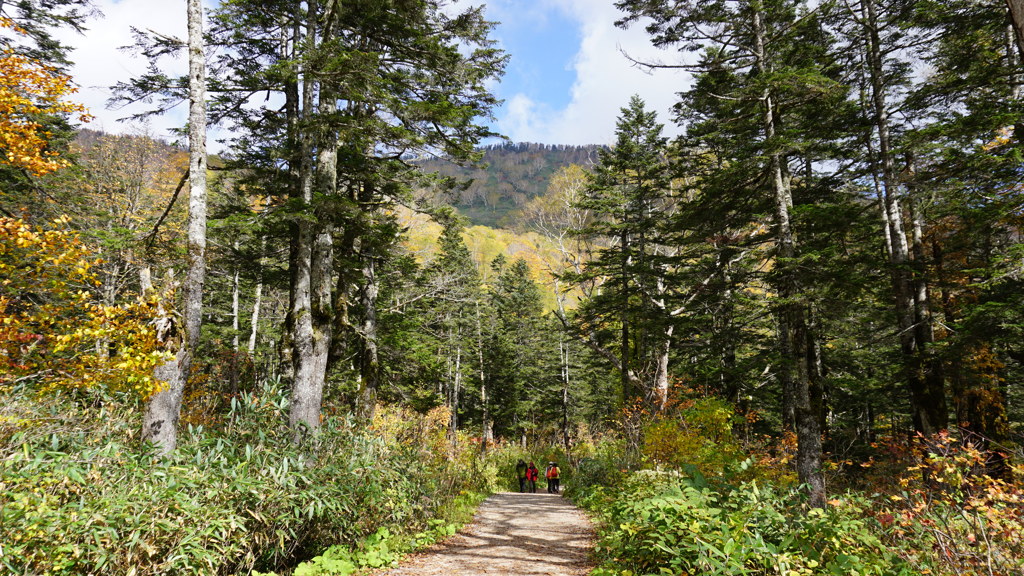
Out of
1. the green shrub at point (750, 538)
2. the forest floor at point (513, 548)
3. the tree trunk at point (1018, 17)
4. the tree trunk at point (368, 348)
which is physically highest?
the tree trunk at point (1018, 17)

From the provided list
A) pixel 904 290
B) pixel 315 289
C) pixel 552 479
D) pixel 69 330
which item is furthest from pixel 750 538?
pixel 552 479

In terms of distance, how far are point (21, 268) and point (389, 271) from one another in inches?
432

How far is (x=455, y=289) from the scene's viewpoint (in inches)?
543

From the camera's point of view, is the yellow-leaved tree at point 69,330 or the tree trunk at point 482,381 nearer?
the yellow-leaved tree at point 69,330

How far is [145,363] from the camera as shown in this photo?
455 centimetres

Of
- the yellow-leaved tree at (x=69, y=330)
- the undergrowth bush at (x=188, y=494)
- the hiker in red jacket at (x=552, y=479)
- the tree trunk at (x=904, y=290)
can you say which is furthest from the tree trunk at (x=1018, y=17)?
the hiker in red jacket at (x=552, y=479)

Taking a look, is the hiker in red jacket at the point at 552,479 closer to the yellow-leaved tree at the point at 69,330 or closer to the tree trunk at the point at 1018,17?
the yellow-leaved tree at the point at 69,330

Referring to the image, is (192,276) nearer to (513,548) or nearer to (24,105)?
(24,105)

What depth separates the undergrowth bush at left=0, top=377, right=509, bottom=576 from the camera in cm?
337

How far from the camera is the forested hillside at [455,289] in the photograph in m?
4.05

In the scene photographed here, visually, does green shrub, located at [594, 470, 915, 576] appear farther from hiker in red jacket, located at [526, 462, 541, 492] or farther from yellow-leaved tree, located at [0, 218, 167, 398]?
hiker in red jacket, located at [526, 462, 541, 492]

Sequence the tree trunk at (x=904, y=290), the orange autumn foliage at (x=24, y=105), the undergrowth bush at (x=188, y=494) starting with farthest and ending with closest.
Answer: the tree trunk at (x=904, y=290)
the orange autumn foliage at (x=24, y=105)
the undergrowth bush at (x=188, y=494)

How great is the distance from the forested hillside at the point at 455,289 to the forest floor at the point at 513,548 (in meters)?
0.36

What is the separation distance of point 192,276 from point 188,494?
312 centimetres
